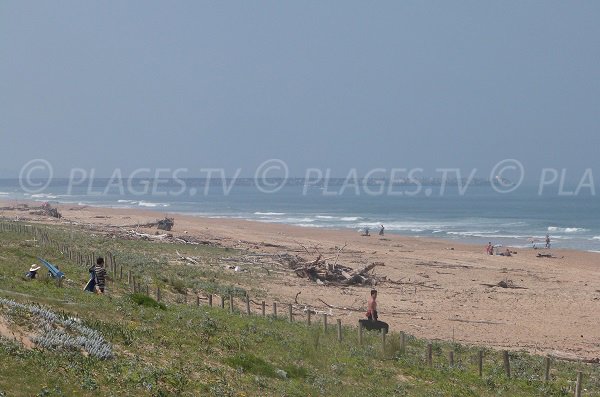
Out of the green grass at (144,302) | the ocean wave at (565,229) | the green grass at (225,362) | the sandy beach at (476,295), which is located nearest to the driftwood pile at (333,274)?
the sandy beach at (476,295)

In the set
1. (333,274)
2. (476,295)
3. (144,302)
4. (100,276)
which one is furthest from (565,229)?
(144,302)

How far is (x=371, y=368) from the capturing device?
44.7 feet

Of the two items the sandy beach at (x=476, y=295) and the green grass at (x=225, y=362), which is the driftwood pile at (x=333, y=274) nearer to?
the sandy beach at (x=476, y=295)

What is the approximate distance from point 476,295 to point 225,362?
19.5 meters

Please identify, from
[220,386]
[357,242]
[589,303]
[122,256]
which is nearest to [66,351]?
[220,386]

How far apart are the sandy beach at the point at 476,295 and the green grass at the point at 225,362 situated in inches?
169

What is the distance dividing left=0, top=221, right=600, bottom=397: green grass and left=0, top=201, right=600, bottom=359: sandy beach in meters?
4.29

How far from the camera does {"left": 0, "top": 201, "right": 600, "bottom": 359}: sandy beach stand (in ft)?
72.4

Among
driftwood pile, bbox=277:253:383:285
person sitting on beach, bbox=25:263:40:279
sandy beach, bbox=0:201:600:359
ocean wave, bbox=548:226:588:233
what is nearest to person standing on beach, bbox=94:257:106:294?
person sitting on beach, bbox=25:263:40:279

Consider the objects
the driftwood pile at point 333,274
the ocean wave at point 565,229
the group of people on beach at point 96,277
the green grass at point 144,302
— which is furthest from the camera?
the ocean wave at point 565,229

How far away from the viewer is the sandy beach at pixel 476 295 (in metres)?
22.1

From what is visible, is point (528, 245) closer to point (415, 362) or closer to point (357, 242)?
point (357, 242)

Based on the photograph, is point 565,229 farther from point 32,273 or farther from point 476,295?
point 32,273

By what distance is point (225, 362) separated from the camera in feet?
39.0
